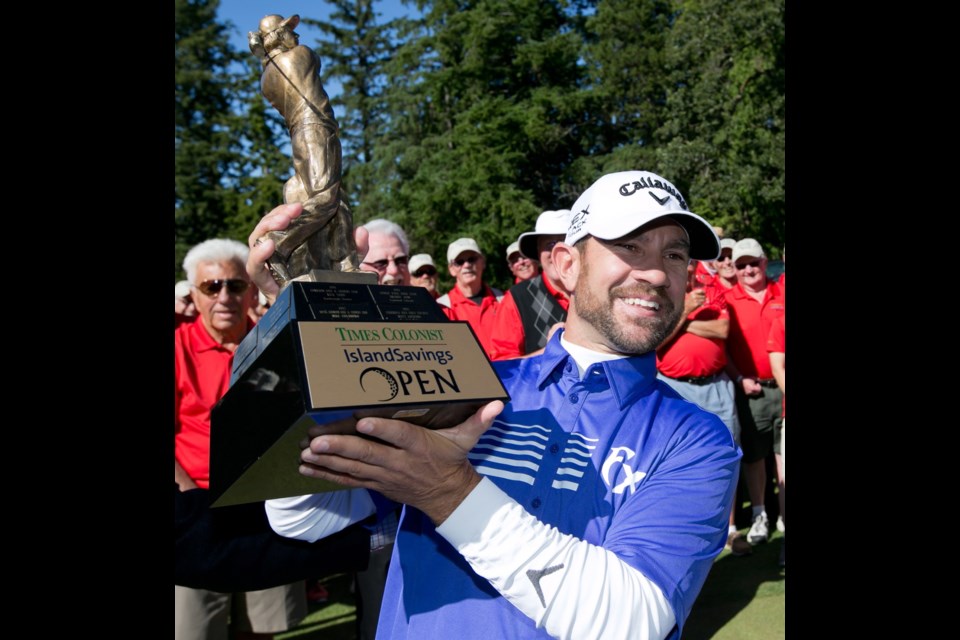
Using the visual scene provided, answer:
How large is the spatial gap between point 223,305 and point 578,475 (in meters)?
2.80

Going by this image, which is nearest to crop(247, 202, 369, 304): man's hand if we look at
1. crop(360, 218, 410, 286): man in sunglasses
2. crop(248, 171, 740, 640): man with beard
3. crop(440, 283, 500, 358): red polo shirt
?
crop(248, 171, 740, 640): man with beard

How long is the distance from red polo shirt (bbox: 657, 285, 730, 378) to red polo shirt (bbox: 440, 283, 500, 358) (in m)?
1.28

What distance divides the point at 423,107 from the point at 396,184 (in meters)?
3.63

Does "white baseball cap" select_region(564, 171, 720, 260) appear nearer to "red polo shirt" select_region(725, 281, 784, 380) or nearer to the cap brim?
the cap brim

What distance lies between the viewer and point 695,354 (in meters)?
5.64

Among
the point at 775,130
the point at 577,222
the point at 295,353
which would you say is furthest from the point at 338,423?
the point at 775,130

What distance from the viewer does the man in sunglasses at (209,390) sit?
381 centimetres

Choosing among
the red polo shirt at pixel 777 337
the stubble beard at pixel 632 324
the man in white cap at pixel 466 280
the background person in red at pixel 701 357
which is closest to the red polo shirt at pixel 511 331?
the background person in red at pixel 701 357

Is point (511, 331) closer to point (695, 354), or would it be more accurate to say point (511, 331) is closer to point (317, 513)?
point (695, 354)

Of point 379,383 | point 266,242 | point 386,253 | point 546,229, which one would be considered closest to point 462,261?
point 386,253

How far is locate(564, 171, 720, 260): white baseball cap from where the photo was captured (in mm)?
1998

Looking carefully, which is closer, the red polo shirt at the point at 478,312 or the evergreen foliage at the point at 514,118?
the red polo shirt at the point at 478,312

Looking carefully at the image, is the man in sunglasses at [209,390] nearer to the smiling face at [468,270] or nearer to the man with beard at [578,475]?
the man with beard at [578,475]

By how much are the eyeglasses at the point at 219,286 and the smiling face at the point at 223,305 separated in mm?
12
